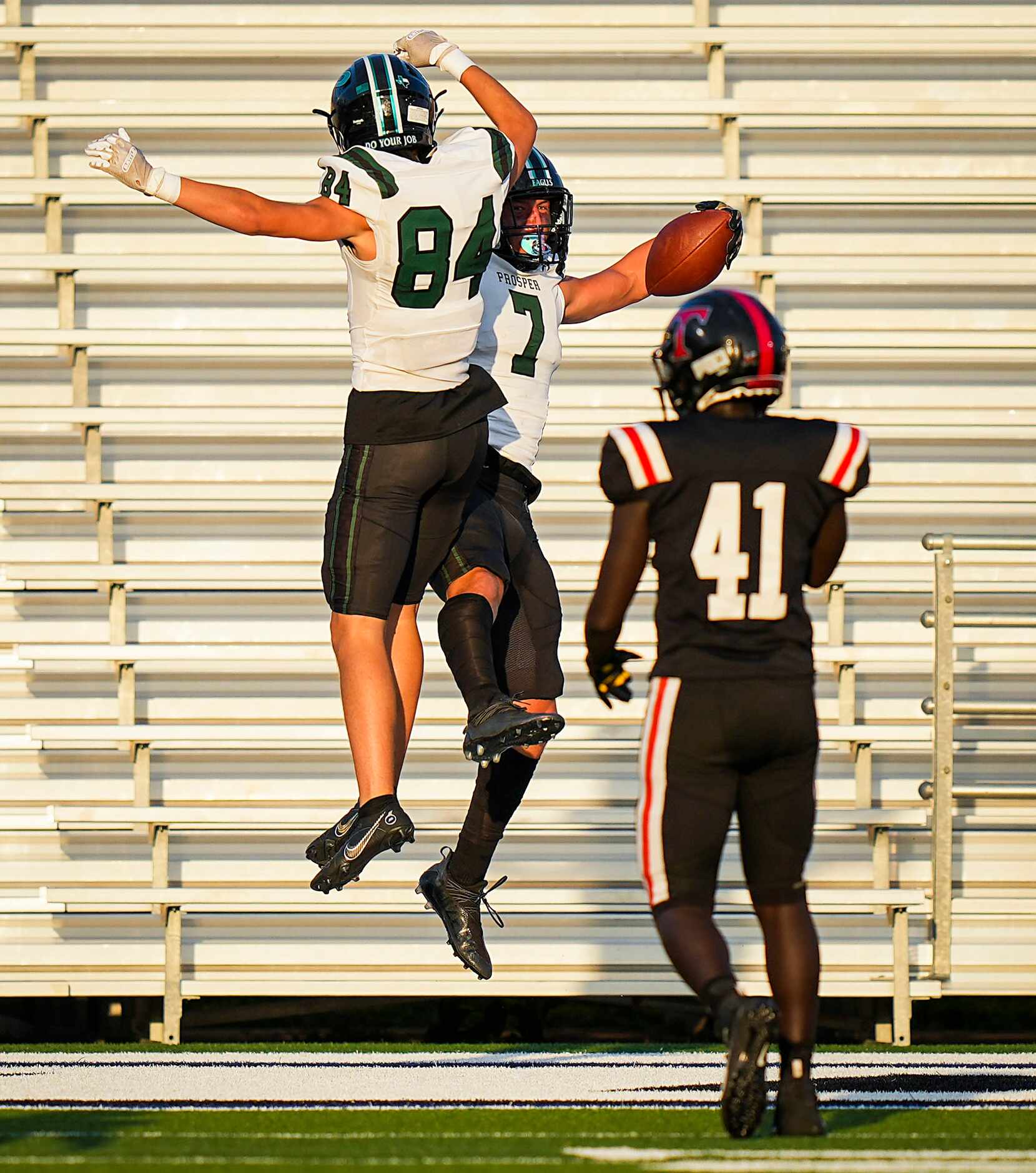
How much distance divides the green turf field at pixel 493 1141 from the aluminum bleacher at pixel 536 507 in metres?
2.38

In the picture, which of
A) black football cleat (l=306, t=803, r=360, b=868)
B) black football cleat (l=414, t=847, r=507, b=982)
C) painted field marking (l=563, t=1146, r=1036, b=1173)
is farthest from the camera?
black football cleat (l=414, t=847, r=507, b=982)

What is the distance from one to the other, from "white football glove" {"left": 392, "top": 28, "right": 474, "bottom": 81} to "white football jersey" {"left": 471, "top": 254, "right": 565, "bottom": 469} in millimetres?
452

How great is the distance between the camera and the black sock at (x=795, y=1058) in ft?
8.89

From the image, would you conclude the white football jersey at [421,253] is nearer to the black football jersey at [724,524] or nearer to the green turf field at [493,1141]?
Result: the black football jersey at [724,524]

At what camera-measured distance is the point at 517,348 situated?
12.9 feet

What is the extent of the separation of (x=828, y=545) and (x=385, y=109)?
1.33m

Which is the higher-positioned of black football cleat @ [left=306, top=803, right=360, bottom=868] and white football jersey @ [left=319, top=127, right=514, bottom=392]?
white football jersey @ [left=319, top=127, right=514, bottom=392]

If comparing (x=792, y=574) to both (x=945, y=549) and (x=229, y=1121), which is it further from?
(x=945, y=549)

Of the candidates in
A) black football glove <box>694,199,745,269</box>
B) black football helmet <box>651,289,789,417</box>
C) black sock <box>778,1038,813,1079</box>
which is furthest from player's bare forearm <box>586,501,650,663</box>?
black football glove <box>694,199,745,269</box>

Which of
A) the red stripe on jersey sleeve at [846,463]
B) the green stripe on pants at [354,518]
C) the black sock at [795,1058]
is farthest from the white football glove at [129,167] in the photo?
the black sock at [795,1058]

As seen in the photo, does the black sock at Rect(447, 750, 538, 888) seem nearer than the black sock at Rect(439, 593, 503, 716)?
No

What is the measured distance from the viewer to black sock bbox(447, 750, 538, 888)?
389cm

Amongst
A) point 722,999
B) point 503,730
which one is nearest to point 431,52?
point 503,730

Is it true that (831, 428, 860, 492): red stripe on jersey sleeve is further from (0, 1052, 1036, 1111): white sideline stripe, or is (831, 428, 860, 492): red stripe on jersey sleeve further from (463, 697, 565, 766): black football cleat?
(0, 1052, 1036, 1111): white sideline stripe
